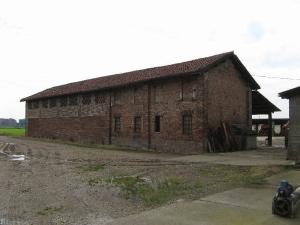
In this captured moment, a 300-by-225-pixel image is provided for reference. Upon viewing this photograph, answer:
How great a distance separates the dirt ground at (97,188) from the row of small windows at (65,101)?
56.3ft

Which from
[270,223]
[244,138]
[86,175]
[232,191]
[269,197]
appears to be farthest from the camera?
[244,138]

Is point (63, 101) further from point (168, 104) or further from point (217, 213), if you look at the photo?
point (217, 213)

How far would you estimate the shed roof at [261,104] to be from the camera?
3111 cm

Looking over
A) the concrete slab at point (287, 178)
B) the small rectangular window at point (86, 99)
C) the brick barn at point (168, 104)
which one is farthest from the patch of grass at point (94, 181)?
the small rectangular window at point (86, 99)

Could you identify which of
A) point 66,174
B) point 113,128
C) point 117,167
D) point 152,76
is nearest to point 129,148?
point 113,128

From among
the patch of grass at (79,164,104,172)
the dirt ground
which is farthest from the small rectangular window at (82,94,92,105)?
the patch of grass at (79,164,104,172)

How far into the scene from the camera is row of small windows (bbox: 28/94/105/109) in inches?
1330

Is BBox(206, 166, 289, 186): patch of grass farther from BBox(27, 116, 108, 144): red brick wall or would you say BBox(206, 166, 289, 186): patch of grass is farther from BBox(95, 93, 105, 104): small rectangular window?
BBox(95, 93, 105, 104): small rectangular window

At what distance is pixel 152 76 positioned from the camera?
27484 millimetres

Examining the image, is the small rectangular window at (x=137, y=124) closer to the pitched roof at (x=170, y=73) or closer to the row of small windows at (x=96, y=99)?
the row of small windows at (x=96, y=99)

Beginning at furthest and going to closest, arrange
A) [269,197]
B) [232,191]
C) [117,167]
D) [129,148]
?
[129,148] → [117,167] → [232,191] → [269,197]

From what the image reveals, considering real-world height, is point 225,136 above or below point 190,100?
below

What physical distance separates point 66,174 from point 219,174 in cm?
526

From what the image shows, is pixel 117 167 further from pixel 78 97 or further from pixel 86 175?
pixel 78 97
